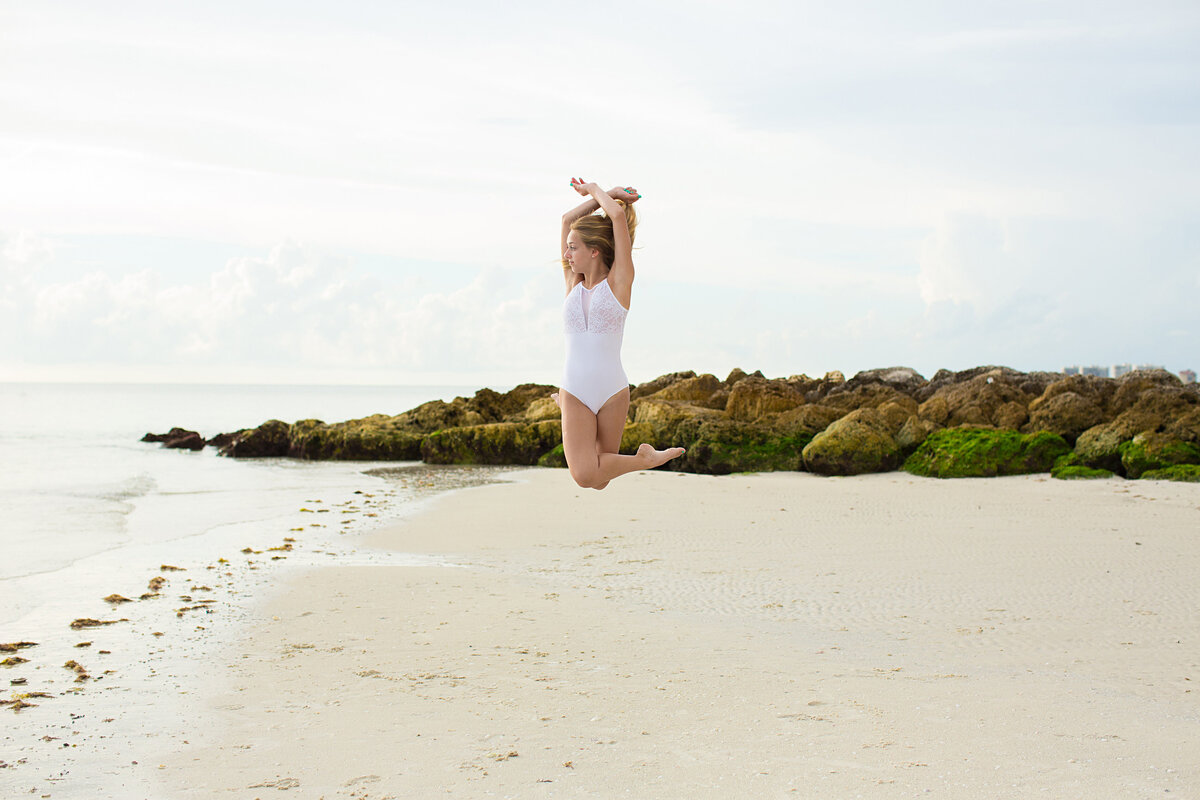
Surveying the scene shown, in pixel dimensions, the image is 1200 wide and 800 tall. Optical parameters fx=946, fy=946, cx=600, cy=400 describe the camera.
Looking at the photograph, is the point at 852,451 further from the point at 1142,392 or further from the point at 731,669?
the point at 731,669

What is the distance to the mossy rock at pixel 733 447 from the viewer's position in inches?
715

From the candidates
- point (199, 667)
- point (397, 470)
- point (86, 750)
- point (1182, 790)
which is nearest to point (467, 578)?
point (199, 667)

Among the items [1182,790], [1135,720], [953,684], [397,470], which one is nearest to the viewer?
[1182,790]

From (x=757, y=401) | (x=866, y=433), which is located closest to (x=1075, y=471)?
(x=866, y=433)

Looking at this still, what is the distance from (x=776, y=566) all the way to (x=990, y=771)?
4.87 meters

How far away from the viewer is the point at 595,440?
3586mm

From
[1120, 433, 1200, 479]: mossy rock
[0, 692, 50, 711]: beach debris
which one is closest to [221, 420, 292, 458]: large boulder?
[1120, 433, 1200, 479]: mossy rock

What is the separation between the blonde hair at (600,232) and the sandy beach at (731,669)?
9.31 feet

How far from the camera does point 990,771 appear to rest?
4969mm

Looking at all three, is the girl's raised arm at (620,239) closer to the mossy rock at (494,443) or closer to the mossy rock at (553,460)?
the mossy rock at (553,460)

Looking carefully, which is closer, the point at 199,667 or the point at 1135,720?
the point at 1135,720

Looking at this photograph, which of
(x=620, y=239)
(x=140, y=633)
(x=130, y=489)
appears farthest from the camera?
(x=130, y=489)

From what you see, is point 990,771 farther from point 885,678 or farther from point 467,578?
point 467,578

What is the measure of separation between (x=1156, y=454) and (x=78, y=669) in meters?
15.3
